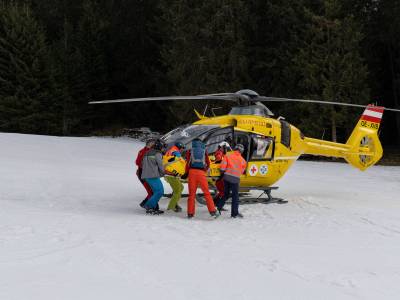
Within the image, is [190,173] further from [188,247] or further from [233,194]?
[188,247]

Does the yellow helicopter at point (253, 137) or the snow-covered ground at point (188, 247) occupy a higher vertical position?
the yellow helicopter at point (253, 137)

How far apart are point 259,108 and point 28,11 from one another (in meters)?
25.9

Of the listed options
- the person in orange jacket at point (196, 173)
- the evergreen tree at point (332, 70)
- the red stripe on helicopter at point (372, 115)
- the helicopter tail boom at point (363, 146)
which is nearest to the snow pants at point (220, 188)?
the person in orange jacket at point (196, 173)

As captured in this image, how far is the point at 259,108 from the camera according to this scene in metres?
11.0

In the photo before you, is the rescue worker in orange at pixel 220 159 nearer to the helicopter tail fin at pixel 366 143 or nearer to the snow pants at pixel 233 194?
the snow pants at pixel 233 194

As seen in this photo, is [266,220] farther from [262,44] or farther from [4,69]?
[4,69]

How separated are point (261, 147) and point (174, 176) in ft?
9.15

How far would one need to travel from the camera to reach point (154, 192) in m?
8.62

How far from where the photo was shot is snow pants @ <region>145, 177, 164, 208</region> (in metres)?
8.59

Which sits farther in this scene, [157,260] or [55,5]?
[55,5]

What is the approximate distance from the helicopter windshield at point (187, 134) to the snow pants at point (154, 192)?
4.42 ft

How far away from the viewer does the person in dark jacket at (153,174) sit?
28.2 ft

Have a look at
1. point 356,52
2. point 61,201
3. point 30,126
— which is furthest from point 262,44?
point 61,201

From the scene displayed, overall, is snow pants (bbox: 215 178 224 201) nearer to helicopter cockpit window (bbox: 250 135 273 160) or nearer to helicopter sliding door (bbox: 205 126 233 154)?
helicopter sliding door (bbox: 205 126 233 154)
